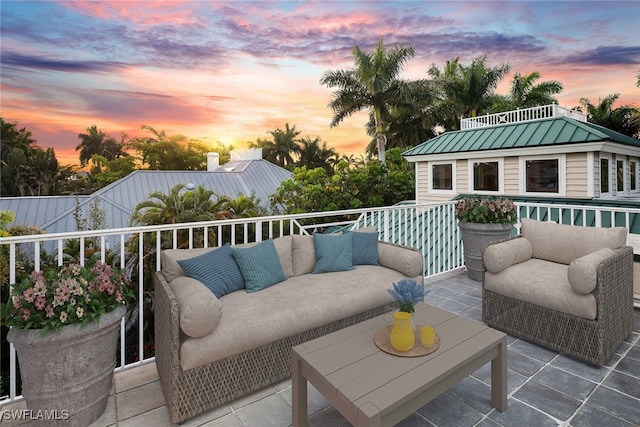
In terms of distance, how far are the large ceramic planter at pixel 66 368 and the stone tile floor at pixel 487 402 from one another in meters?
0.18

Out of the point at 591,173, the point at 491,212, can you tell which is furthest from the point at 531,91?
the point at 491,212

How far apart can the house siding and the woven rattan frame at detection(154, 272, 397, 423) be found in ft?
29.6

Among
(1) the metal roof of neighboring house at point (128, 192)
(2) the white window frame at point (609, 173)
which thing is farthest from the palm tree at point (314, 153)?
(2) the white window frame at point (609, 173)

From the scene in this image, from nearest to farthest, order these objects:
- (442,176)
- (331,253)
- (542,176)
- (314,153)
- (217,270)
Result: (217,270) < (331,253) < (542,176) < (442,176) < (314,153)

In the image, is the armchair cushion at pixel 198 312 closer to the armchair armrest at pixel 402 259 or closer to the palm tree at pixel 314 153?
the armchair armrest at pixel 402 259

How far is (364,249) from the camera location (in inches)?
125

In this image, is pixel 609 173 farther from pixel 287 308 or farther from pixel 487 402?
pixel 287 308

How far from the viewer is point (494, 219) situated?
13.5 feet

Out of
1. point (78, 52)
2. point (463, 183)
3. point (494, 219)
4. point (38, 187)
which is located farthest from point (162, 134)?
point (494, 219)

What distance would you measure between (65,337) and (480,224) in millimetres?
4155

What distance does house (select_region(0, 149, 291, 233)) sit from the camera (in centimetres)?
1330

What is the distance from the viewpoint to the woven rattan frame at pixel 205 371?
1.82 metres

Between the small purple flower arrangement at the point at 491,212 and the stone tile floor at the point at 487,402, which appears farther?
the small purple flower arrangement at the point at 491,212

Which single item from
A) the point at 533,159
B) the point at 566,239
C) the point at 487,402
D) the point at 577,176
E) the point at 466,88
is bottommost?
the point at 487,402
